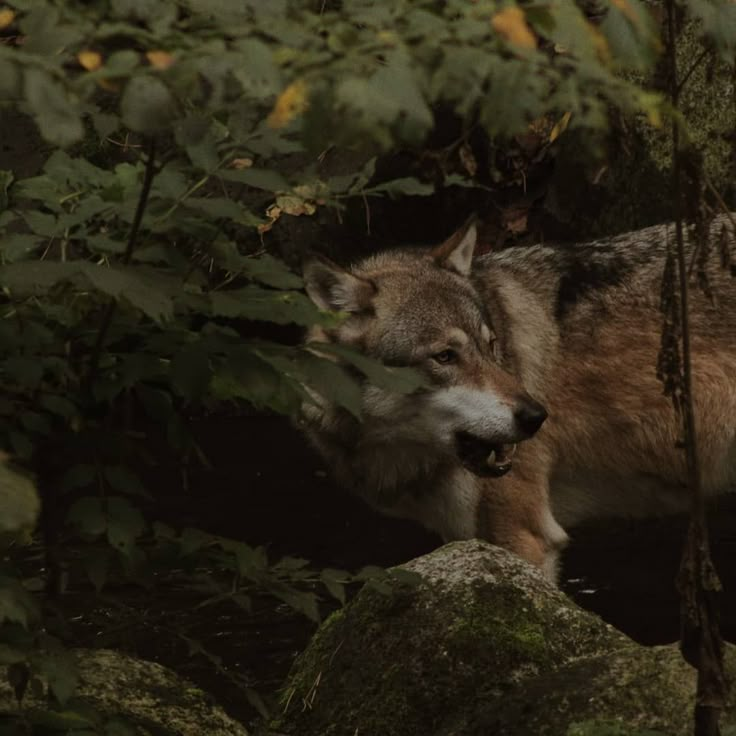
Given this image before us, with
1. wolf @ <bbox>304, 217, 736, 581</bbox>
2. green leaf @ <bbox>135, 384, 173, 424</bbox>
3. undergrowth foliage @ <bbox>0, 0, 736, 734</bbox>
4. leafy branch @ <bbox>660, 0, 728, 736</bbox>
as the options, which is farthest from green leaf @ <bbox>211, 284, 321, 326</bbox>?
wolf @ <bbox>304, 217, 736, 581</bbox>

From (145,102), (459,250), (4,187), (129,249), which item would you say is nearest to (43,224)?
(129,249)

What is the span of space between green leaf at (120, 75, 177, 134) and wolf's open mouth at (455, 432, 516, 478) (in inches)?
158

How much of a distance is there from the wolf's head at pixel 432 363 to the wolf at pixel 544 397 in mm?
10

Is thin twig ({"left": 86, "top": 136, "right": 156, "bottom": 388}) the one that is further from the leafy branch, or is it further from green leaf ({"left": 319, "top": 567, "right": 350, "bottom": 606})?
the leafy branch

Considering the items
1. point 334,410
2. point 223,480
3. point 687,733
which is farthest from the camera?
point 223,480

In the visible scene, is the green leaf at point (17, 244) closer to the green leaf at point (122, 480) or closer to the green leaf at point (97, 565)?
the green leaf at point (122, 480)

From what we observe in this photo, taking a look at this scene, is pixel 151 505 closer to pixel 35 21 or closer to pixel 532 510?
pixel 532 510

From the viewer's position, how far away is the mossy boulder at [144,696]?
4082mm

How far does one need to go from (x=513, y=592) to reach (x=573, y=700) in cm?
92

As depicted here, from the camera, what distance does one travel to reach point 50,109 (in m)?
2.00

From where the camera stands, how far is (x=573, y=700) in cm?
379

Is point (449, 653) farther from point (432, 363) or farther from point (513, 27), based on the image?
point (513, 27)

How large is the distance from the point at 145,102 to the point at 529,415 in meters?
3.90

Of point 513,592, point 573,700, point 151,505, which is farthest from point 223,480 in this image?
point 573,700
